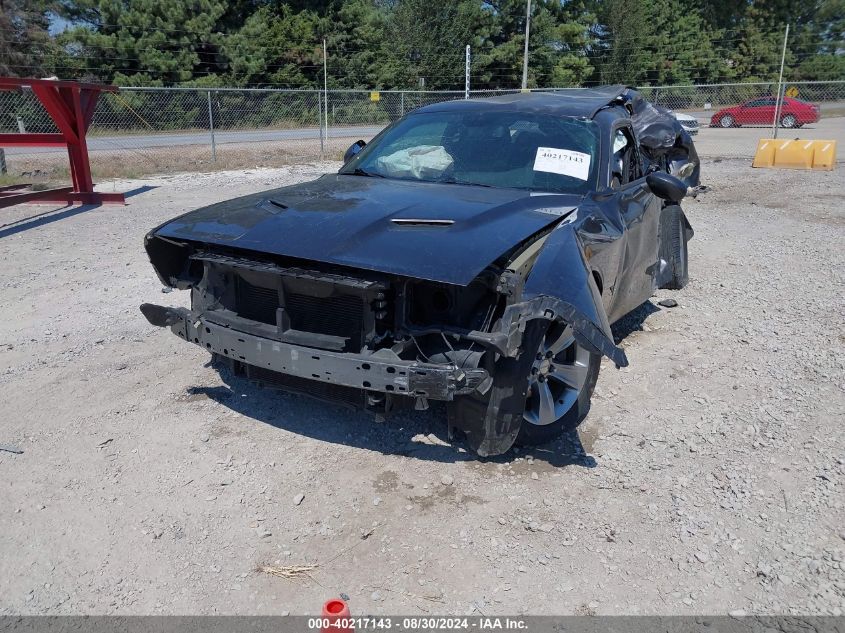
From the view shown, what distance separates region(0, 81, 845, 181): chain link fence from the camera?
17484 millimetres

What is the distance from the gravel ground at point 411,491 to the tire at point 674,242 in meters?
0.73

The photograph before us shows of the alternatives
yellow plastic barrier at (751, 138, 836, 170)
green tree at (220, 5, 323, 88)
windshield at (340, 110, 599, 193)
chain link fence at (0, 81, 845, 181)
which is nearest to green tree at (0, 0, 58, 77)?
chain link fence at (0, 81, 845, 181)

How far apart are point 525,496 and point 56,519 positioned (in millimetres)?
2156

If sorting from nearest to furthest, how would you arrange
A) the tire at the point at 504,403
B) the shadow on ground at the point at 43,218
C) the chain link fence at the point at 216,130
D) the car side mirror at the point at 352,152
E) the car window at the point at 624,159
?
the tire at the point at 504,403 < the car window at the point at 624,159 < the car side mirror at the point at 352,152 < the shadow on ground at the point at 43,218 < the chain link fence at the point at 216,130

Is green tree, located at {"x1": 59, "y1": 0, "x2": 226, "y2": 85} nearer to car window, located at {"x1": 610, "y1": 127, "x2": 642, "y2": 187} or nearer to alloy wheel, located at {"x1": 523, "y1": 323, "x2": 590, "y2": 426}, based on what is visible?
car window, located at {"x1": 610, "y1": 127, "x2": 642, "y2": 187}

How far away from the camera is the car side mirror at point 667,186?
4582 mm

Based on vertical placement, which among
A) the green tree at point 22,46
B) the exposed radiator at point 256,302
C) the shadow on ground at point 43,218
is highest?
the green tree at point 22,46

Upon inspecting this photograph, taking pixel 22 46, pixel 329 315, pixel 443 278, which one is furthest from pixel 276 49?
pixel 443 278

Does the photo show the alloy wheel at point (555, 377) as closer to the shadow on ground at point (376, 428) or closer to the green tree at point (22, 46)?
the shadow on ground at point (376, 428)

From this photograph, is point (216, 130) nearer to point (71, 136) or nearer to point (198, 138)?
point (198, 138)

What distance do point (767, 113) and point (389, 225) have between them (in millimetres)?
A: 31333

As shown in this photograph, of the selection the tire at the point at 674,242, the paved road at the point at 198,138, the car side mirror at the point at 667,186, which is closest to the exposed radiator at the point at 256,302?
the car side mirror at the point at 667,186

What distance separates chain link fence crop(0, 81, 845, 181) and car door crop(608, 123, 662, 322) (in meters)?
12.9

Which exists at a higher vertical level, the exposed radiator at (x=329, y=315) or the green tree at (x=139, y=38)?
the green tree at (x=139, y=38)
